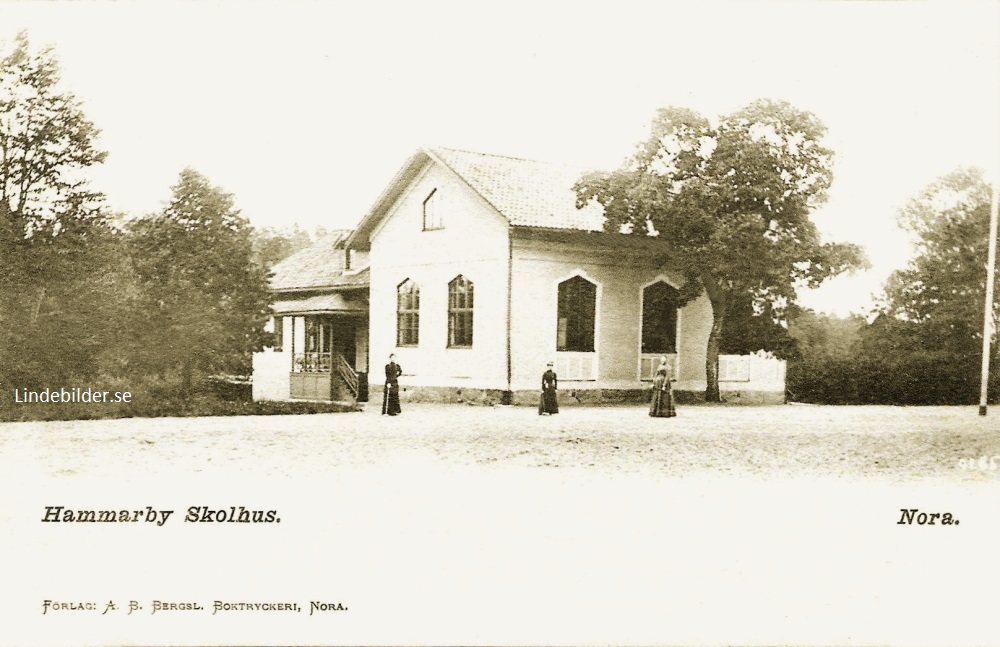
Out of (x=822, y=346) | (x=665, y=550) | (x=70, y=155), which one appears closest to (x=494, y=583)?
(x=665, y=550)

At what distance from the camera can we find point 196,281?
833 cm

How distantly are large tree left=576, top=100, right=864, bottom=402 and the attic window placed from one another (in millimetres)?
2654

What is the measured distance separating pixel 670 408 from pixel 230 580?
7915 mm

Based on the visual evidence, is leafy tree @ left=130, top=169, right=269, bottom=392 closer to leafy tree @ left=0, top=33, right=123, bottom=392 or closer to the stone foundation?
leafy tree @ left=0, top=33, right=123, bottom=392

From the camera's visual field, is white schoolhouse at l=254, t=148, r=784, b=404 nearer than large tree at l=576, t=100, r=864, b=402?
No

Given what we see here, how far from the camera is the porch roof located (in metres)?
16.0

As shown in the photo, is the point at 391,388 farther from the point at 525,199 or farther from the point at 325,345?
the point at 325,345

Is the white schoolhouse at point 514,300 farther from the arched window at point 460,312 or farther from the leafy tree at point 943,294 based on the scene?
the leafy tree at point 943,294

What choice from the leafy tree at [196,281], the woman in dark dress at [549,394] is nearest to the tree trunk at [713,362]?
the woman in dark dress at [549,394]

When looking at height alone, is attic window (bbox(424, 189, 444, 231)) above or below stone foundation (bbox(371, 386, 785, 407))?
above

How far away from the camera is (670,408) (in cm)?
1182

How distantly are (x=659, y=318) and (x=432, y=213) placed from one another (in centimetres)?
411

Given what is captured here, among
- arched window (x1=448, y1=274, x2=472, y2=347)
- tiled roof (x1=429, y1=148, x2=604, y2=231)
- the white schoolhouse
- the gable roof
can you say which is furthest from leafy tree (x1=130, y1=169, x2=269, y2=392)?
arched window (x1=448, y1=274, x2=472, y2=347)

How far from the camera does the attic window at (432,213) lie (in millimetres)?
13797
